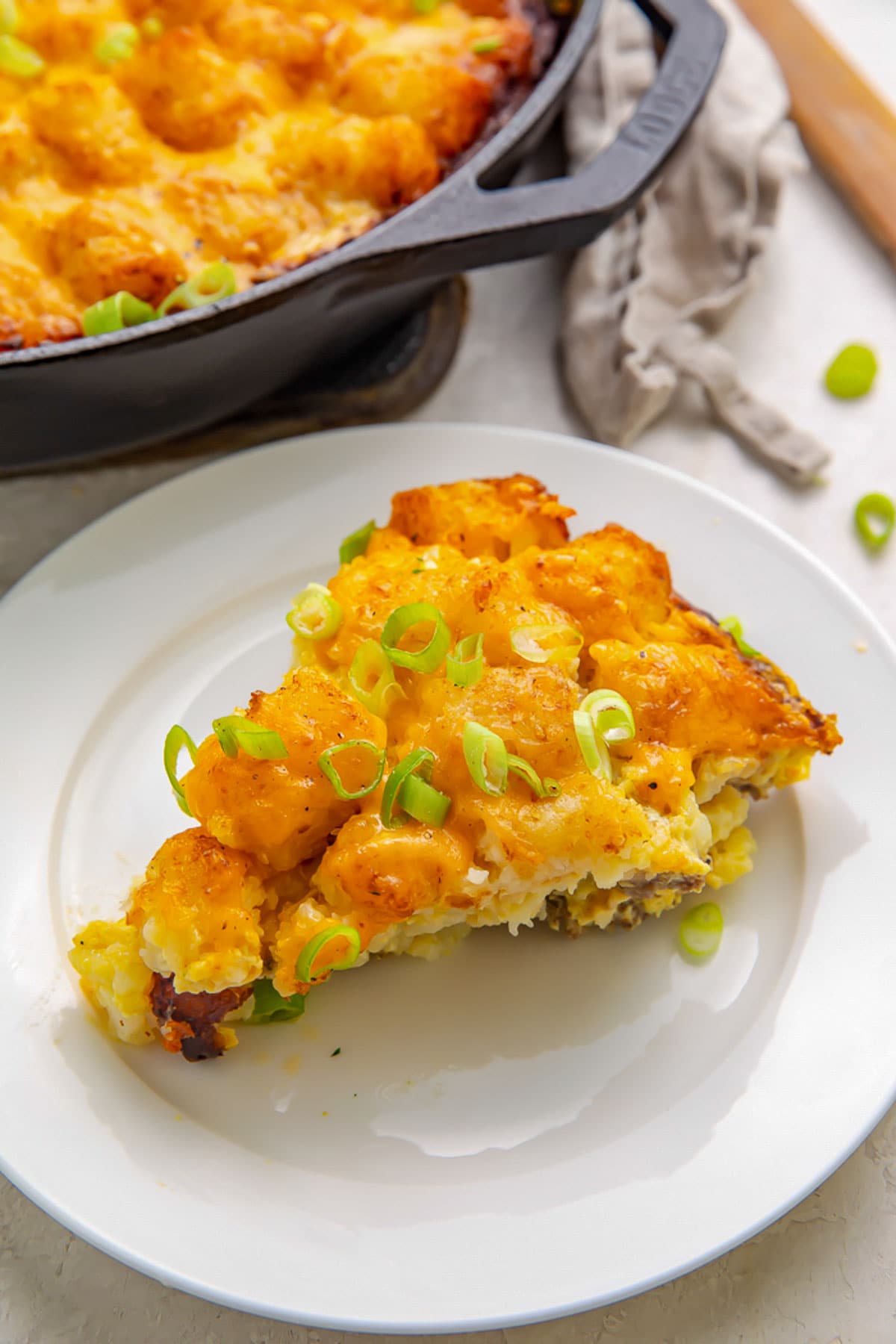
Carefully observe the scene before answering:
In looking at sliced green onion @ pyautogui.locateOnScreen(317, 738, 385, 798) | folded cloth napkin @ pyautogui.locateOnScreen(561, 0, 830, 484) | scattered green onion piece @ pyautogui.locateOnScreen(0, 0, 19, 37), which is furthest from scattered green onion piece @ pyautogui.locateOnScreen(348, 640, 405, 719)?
scattered green onion piece @ pyautogui.locateOnScreen(0, 0, 19, 37)

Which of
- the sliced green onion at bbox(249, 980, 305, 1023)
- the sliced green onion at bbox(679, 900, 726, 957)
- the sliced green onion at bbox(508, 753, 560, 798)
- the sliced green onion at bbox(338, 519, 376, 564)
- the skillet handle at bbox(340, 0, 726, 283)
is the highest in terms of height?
the skillet handle at bbox(340, 0, 726, 283)

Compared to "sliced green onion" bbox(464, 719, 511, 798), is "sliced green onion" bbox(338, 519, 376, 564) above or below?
below

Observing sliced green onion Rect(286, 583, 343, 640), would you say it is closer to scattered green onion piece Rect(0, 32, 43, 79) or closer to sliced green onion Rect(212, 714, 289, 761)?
sliced green onion Rect(212, 714, 289, 761)

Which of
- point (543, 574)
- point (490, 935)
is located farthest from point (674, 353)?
point (490, 935)

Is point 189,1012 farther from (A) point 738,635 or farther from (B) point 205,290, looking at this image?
(B) point 205,290

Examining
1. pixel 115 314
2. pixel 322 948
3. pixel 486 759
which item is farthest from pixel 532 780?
pixel 115 314

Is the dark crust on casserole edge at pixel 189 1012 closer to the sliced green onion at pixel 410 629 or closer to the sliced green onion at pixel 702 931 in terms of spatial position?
the sliced green onion at pixel 410 629
